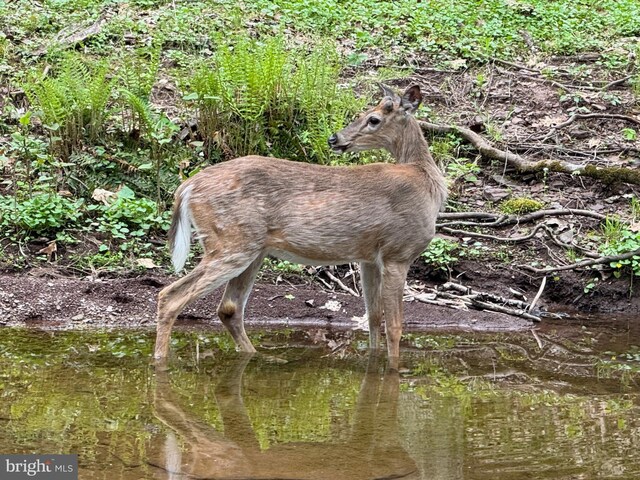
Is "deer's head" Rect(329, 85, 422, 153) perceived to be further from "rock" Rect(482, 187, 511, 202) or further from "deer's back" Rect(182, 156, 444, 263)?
"rock" Rect(482, 187, 511, 202)

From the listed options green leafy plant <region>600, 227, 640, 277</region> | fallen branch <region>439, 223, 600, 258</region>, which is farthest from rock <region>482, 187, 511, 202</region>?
green leafy plant <region>600, 227, 640, 277</region>

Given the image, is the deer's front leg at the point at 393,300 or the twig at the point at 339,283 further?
the twig at the point at 339,283

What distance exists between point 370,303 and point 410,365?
0.86 m

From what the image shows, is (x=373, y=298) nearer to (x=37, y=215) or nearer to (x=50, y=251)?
(x=50, y=251)

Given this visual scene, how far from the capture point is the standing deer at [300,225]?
7332 millimetres

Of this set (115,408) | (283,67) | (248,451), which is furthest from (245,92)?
(248,451)

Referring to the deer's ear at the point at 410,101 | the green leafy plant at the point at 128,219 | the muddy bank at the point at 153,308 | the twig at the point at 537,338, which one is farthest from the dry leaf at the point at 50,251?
the twig at the point at 537,338

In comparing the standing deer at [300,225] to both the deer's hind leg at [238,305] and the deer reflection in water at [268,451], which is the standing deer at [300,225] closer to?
the deer's hind leg at [238,305]

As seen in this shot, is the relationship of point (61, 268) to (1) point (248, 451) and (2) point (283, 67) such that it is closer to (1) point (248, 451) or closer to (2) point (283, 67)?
(2) point (283, 67)

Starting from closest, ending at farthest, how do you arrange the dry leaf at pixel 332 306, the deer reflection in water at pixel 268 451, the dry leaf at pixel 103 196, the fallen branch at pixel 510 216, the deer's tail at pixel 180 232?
1. the deer reflection in water at pixel 268 451
2. the deer's tail at pixel 180 232
3. the dry leaf at pixel 332 306
4. the dry leaf at pixel 103 196
5. the fallen branch at pixel 510 216

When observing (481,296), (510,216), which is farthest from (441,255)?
(510,216)

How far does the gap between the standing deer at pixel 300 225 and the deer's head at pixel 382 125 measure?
0.57 feet

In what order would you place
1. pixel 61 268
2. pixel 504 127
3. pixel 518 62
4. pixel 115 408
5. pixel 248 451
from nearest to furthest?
1. pixel 248 451
2. pixel 115 408
3. pixel 61 268
4. pixel 504 127
5. pixel 518 62

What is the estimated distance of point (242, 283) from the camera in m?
7.93
